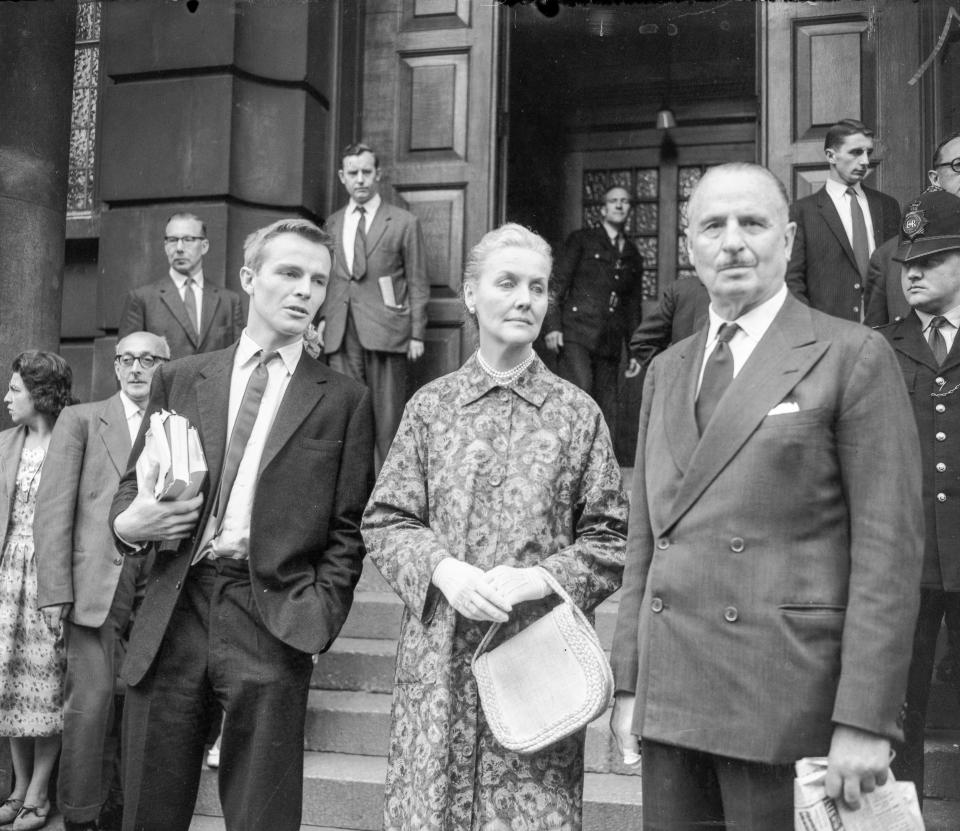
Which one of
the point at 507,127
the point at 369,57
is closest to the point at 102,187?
the point at 369,57

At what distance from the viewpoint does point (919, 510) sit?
1974mm

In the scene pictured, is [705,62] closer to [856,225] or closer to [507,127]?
[507,127]

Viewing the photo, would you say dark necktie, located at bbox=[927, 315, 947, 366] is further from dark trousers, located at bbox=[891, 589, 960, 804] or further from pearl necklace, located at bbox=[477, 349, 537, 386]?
pearl necklace, located at bbox=[477, 349, 537, 386]

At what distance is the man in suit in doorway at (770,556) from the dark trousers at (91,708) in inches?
101

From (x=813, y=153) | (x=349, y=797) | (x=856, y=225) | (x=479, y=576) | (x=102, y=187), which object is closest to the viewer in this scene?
(x=479, y=576)

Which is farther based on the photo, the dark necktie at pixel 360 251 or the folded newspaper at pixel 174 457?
the dark necktie at pixel 360 251

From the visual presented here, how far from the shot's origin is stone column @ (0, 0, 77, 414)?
5.94 m

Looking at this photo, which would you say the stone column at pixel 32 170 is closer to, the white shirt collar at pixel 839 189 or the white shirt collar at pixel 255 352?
the white shirt collar at pixel 255 352

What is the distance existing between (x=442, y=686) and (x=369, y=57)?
5223 millimetres

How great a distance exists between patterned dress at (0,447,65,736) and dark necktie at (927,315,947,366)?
3.30 meters

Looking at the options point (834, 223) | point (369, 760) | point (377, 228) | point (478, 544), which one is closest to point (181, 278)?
point (377, 228)

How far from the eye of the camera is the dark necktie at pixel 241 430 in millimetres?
2760

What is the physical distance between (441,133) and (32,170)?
2299mm

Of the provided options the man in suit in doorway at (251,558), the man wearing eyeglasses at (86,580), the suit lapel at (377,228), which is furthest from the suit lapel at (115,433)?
the suit lapel at (377,228)
